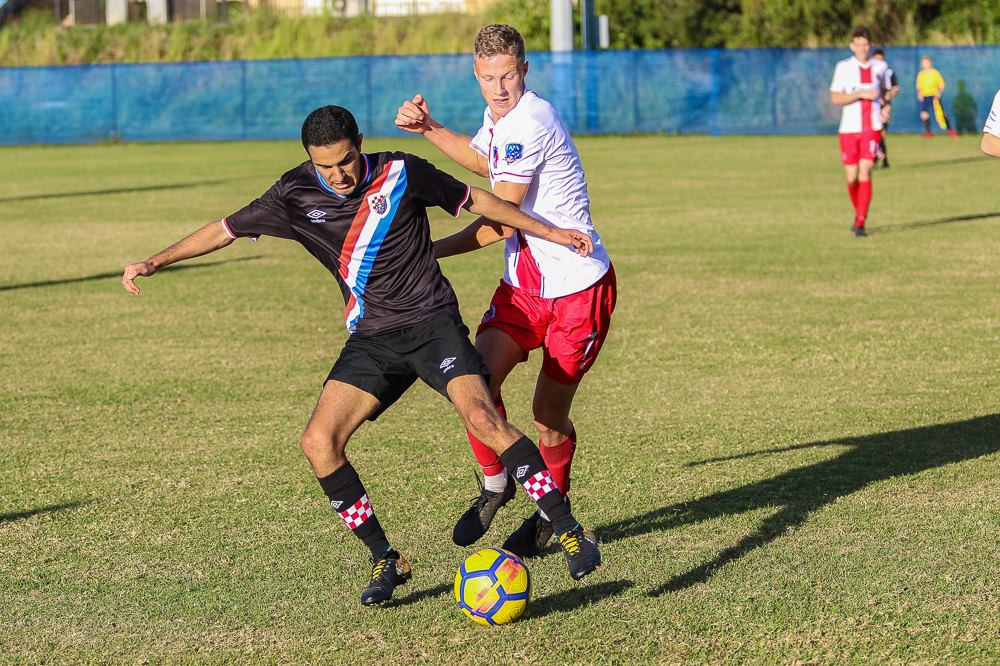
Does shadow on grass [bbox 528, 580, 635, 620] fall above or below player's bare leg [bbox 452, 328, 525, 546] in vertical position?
below

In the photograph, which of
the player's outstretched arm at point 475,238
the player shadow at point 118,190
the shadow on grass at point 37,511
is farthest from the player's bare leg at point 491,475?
the player shadow at point 118,190

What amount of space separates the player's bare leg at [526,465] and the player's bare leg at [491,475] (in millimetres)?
470

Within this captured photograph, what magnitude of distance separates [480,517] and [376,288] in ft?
3.50

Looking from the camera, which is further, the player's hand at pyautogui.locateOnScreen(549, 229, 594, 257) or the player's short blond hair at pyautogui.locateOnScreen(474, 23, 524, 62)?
the player's short blond hair at pyautogui.locateOnScreen(474, 23, 524, 62)

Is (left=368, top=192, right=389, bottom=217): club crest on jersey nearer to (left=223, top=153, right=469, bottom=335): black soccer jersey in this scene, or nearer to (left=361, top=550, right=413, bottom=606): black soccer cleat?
(left=223, top=153, right=469, bottom=335): black soccer jersey

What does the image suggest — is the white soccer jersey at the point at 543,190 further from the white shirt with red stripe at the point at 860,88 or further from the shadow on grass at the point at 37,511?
the white shirt with red stripe at the point at 860,88

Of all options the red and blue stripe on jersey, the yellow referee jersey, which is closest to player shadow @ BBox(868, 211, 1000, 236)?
the red and blue stripe on jersey

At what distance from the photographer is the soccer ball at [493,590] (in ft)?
16.6

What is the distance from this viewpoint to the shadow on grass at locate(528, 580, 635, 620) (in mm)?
5301

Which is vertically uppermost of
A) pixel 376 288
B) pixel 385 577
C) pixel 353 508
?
pixel 376 288

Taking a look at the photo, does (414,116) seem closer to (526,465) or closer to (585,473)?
(526,465)

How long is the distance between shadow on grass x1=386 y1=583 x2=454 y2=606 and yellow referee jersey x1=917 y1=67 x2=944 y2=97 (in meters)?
34.0

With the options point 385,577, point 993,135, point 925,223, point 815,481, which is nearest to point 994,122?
point 993,135

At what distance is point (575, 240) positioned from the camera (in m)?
5.76
